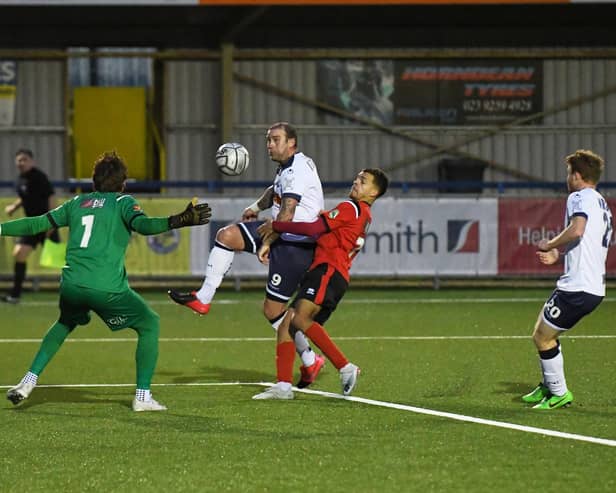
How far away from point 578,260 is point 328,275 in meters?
1.79

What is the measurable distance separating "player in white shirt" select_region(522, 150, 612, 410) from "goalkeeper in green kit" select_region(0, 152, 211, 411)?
239cm

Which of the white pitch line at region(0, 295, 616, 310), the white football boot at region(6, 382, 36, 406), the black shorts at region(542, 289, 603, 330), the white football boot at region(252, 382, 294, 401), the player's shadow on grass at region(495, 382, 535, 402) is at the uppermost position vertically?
the black shorts at region(542, 289, 603, 330)

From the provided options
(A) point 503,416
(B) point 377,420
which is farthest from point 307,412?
(A) point 503,416

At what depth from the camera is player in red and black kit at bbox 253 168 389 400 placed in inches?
371

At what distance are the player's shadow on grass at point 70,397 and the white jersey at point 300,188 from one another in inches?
65.6

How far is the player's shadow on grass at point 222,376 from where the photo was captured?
35.1 ft

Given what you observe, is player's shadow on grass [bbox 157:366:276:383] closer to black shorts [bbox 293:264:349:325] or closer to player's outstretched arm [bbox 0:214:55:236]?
black shorts [bbox 293:264:349:325]

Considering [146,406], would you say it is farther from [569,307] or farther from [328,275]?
[569,307]

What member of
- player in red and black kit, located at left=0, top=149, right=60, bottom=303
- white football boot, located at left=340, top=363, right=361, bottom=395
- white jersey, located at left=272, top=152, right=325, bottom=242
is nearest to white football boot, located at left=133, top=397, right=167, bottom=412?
white football boot, located at left=340, top=363, right=361, bottom=395

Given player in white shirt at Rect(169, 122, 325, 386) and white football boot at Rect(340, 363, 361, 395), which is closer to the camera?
white football boot at Rect(340, 363, 361, 395)

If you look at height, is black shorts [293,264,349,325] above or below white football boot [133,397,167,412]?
above

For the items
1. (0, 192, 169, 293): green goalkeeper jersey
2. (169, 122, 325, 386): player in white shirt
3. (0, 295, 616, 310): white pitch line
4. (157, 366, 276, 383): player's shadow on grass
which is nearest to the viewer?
(0, 192, 169, 293): green goalkeeper jersey

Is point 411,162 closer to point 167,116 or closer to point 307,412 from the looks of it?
point 167,116

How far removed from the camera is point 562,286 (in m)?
8.81
